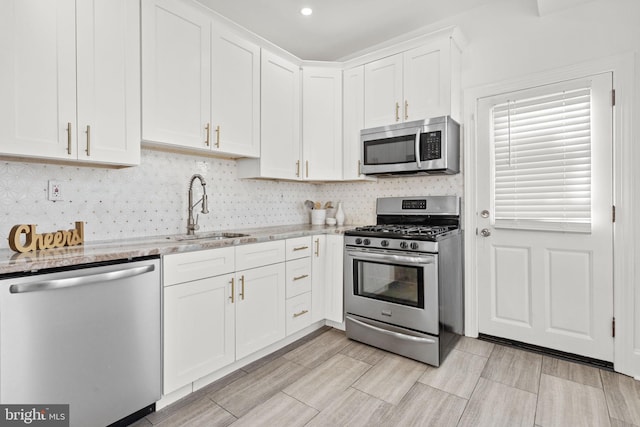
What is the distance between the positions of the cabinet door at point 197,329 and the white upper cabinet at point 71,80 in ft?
2.83

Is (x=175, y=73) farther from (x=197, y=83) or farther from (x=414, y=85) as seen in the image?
(x=414, y=85)

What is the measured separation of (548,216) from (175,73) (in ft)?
9.34

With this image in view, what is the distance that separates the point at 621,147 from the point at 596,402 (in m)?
1.62

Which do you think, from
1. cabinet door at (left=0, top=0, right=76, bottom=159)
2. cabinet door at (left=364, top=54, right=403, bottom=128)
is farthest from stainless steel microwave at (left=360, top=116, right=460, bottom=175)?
cabinet door at (left=0, top=0, right=76, bottom=159)

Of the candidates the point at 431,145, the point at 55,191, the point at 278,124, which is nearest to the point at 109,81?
the point at 55,191

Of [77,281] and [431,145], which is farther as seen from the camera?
[431,145]

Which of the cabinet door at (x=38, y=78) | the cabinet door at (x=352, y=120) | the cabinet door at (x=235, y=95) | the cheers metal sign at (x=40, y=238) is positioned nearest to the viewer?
the cabinet door at (x=38, y=78)

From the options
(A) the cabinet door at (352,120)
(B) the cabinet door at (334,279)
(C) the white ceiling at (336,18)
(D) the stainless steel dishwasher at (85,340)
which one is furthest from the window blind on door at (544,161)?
(D) the stainless steel dishwasher at (85,340)

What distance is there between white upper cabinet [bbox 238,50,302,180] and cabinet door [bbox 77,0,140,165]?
3.32ft

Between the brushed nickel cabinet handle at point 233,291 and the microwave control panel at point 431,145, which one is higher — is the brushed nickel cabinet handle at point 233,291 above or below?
below

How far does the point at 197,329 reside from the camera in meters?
1.93

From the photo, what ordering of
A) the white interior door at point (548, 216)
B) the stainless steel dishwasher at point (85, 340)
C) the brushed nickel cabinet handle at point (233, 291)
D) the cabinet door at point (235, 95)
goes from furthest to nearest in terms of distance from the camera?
1. the cabinet door at point (235, 95)
2. the white interior door at point (548, 216)
3. the brushed nickel cabinet handle at point (233, 291)
4. the stainless steel dishwasher at point (85, 340)

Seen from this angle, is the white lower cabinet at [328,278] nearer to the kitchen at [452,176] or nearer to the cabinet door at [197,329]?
the kitchen at [452,176]

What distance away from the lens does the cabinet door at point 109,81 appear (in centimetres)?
171
